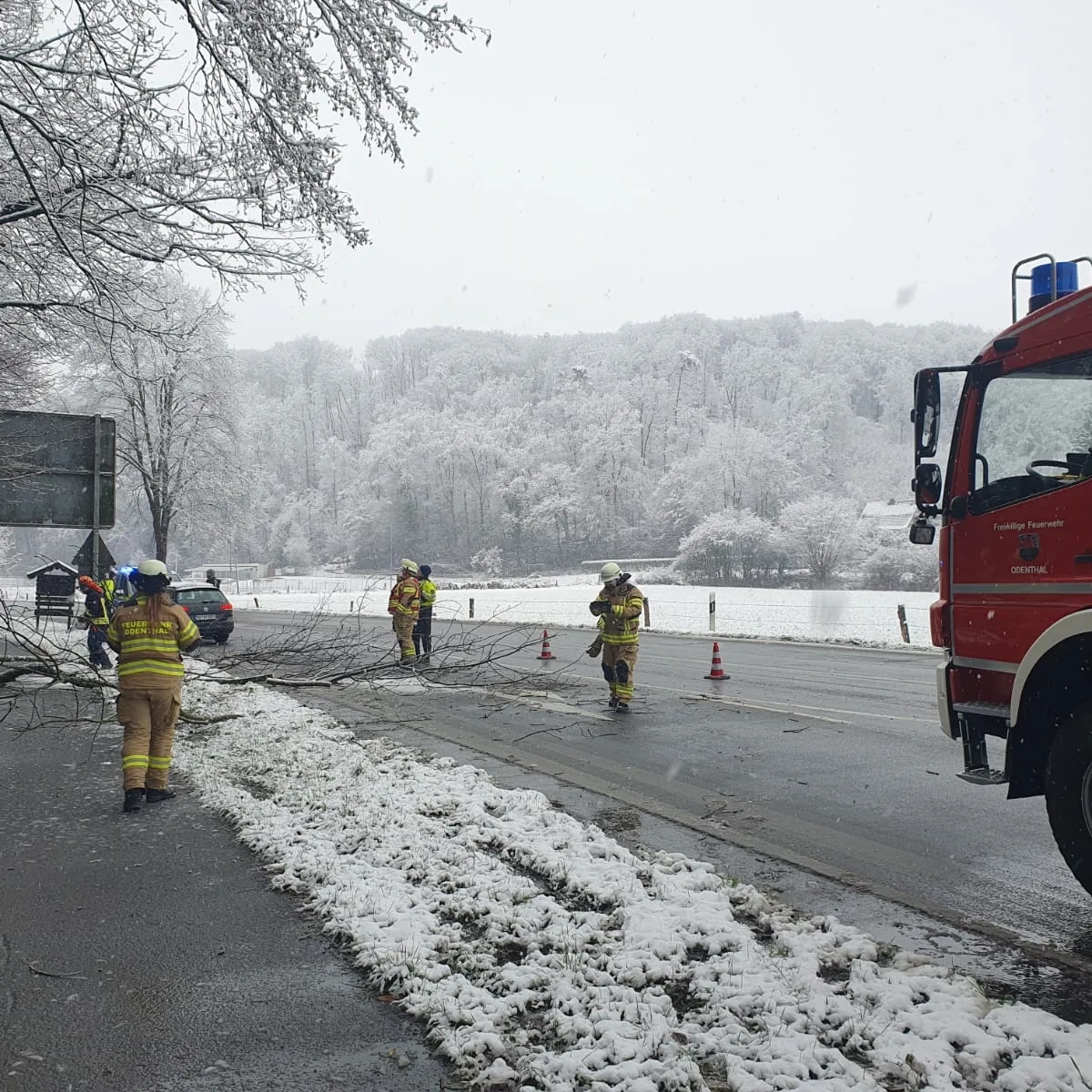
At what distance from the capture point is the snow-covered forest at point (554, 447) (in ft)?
152

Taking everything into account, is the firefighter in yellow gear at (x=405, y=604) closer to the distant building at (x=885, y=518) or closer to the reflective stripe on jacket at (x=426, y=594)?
the reflective stripe on jacket at (x=426, y=594)

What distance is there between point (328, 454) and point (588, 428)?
30.8 meters

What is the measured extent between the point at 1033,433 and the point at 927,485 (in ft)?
2.18

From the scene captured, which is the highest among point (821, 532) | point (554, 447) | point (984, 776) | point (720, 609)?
point (554, 447)

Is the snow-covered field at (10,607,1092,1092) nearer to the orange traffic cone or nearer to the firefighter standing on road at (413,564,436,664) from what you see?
the orange traffic cone

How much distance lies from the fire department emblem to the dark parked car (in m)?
18.6

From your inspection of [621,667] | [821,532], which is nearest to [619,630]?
[621,667]

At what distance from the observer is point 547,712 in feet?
35.7

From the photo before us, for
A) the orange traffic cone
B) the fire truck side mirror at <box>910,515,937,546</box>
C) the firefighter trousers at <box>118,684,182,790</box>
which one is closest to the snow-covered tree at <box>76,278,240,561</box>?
the orange traffic cone

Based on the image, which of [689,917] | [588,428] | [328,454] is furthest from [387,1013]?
[328,454]

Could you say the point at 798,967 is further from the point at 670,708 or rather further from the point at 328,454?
the point at 328,454

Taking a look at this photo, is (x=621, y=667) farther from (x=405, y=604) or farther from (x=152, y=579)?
(x=152, y=579)

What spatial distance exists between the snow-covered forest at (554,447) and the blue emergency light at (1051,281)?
3620cm

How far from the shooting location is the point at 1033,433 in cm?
472
